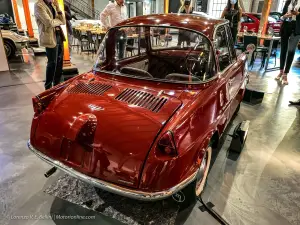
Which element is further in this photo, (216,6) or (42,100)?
(216,6)

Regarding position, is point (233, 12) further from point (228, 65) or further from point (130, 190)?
point (130, 190)

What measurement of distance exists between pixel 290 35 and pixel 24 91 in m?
5.96

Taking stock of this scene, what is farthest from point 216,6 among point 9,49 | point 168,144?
point 168,144

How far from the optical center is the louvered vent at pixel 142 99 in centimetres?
183

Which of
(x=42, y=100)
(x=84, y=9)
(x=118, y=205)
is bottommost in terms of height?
(x=118, y=205)

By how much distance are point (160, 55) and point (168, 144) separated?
6.13ft

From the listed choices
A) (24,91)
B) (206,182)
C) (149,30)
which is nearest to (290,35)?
(149,30)

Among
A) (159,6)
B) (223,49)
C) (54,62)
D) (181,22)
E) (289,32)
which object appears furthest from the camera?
(159,6)

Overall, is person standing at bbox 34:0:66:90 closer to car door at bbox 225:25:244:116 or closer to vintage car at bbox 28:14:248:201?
vintage car at bbox 28:14:248:201

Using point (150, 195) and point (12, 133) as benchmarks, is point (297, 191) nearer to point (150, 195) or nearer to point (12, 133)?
point (150, 195)

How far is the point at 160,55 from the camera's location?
123 inches

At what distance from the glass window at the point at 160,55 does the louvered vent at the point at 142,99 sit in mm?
288

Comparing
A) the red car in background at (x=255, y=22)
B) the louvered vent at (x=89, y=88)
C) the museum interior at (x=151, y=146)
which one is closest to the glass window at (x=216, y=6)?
the red car in background at (x=255, y=22)

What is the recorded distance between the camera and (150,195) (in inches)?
58.9
